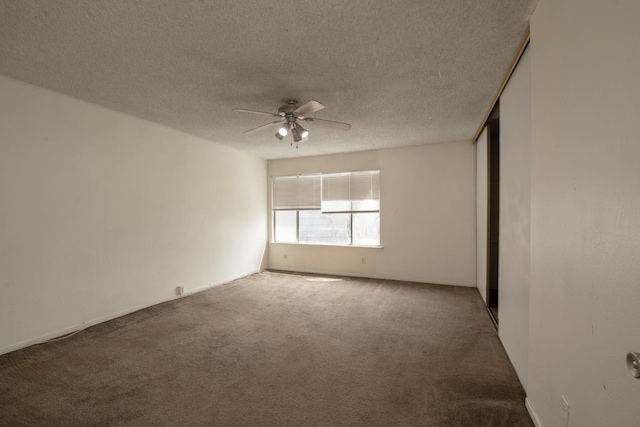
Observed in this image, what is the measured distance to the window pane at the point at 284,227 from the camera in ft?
20.2

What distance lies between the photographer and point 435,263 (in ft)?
16.0

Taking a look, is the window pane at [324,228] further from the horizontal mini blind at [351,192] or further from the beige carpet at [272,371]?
the beige carpet at [272,371]

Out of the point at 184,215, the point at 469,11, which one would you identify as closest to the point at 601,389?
the point at 469,11

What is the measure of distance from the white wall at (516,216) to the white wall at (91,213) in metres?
4.23

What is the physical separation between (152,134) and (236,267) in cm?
275

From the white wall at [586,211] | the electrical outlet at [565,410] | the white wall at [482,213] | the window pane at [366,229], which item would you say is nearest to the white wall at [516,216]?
the white wall at [586,211]

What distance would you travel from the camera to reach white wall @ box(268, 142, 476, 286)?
4688mm

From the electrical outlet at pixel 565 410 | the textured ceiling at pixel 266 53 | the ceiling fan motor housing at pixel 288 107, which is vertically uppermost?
the textured ceiling at pixel 266 53

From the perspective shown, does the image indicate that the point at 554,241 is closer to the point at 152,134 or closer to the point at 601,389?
the point at 601,389

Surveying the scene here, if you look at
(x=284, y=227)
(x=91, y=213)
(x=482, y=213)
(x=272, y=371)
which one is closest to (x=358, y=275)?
(x=284, y=227)

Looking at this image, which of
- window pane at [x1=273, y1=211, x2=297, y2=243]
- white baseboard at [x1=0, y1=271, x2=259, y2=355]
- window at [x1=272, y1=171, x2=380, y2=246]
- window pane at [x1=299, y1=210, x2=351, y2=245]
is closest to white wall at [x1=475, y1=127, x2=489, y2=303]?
window at [x1=272, y1=171, x2=380, y2=246]

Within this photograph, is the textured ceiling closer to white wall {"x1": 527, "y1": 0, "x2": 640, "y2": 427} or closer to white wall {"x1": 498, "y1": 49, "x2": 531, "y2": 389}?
white wall {"x1": 498, "y1": 49, "x2": 531, "y2": 389}

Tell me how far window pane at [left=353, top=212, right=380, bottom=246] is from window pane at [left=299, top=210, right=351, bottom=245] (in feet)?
0.49

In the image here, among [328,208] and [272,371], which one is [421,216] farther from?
[272,371]
